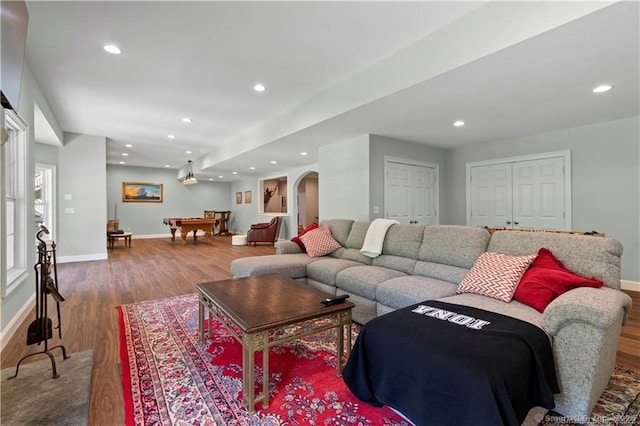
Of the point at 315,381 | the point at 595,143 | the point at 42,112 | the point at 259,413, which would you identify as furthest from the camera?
the point at 595,143

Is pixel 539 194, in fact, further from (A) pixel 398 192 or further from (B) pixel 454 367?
(B) pixel 454 367

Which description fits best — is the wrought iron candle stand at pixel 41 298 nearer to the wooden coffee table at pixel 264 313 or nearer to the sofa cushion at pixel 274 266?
the wooden coffee table at pixel 264 313

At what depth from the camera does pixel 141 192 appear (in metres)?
10.8

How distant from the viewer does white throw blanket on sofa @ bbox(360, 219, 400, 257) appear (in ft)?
11.3

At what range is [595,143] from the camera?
4191 millimetres

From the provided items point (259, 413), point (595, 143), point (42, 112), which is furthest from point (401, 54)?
point (42, 112)

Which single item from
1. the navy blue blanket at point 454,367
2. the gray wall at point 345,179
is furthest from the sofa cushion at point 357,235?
the navy blue blanket at point 454,367

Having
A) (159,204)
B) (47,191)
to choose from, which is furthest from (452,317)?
(159,204)

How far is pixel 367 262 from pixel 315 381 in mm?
1775

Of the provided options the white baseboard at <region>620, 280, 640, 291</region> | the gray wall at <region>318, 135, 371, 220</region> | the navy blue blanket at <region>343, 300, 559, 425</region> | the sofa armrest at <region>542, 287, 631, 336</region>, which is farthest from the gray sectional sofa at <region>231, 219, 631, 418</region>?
the white baseboard at <region>620, 280, 640, 291</region>

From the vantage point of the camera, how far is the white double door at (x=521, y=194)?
454cm

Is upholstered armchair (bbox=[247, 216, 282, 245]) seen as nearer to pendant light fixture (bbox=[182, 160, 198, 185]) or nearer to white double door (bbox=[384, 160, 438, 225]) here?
pendant light fixture (bbox=[182, 160, 198, 185])

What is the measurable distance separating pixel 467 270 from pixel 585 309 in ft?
3.77

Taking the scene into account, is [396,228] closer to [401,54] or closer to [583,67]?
[401,54]
